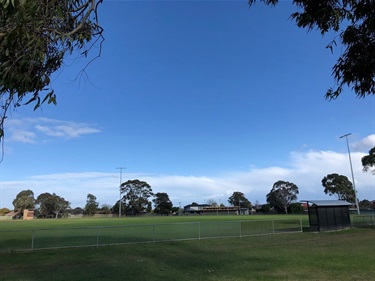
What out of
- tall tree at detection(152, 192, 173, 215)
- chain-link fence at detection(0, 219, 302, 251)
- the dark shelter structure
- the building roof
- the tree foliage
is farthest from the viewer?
tall tree at detection(152, 192, 173, 215)

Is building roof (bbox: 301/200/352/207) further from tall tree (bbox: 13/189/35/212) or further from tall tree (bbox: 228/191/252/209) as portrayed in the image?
tall tree (bbox: 228/191/252/209)

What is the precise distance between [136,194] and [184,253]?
419 ft

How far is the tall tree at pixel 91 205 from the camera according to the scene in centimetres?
13938

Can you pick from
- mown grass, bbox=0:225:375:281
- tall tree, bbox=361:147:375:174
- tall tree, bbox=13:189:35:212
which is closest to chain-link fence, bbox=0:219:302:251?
mown grass, bbox=0:225:375:281

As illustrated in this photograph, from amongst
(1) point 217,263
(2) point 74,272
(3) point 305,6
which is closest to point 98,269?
(2) point 74,272

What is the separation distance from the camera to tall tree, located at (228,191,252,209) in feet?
579

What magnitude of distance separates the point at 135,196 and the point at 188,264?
A: 430ft

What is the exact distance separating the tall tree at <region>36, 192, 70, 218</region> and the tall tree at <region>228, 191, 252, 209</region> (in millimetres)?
84912

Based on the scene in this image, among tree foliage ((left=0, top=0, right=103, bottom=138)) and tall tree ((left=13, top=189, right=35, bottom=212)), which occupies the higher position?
tall tree ((left=13, top=189, right=35, bottom=212))

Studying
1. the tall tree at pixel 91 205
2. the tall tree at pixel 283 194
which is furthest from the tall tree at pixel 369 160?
the tall tree at pixel 91 205

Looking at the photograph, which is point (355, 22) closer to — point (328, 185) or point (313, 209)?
point (313, 209)

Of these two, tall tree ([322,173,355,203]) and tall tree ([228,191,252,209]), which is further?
tall tree ([228,191,252,209])

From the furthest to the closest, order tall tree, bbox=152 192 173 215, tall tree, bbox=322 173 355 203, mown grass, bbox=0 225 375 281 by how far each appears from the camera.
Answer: tall tree, bbox=152 192 173 215 → tall tree, bbox=322 173 355 203 → mown grass, bbox=0 225 375 281

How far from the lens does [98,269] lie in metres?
11.8
